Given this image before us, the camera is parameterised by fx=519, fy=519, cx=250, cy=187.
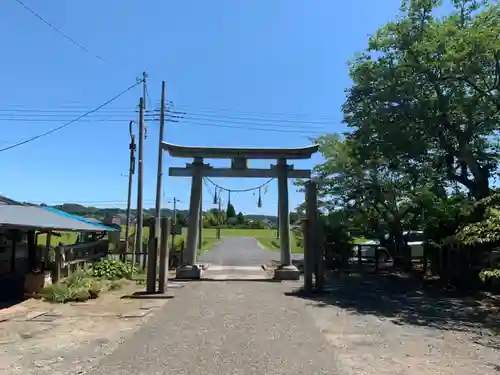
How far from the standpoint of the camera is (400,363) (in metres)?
6.47

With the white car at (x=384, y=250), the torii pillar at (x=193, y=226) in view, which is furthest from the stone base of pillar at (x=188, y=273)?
the white car at (x=384, y=250)

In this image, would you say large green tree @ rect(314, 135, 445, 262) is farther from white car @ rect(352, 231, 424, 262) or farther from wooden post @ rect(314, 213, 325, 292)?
wooden post @ rect(314, 213, 325, 292)

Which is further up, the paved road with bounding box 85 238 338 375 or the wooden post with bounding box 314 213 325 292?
the wooden post with bounding box 314 213 325 292

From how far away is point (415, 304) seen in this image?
12.1 m

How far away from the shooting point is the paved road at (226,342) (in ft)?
20.1

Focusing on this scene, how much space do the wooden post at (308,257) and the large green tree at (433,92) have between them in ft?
9.92

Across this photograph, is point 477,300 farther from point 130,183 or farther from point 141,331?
point 130,183

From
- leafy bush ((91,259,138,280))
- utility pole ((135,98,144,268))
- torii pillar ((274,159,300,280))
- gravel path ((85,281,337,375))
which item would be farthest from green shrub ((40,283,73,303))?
utility pole ((135,98,144,268))

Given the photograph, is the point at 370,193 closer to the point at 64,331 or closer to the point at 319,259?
the point at 319,259

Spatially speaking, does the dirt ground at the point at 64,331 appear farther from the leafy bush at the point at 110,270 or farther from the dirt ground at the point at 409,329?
the leafy bush at the point at 110,270

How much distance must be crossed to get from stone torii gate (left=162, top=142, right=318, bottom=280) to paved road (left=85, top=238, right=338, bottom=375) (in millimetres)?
6413

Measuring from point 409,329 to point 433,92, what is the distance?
7961 mm

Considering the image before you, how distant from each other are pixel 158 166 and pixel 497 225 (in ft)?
56.4

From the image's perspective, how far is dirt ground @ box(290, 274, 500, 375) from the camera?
645 centimetres
